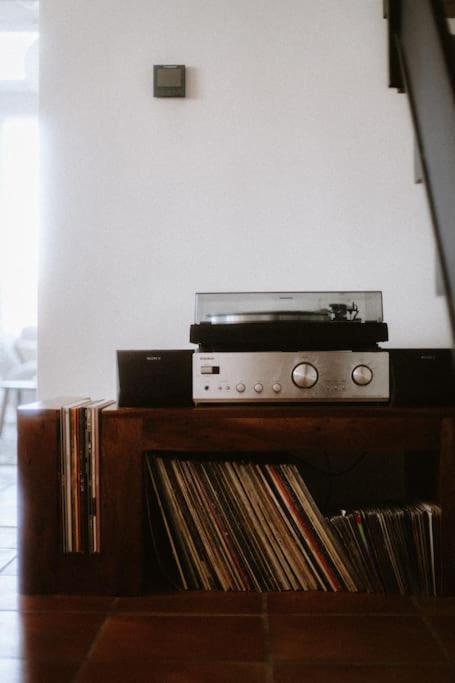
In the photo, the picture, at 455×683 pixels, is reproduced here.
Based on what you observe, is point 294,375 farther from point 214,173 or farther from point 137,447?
point 214,173

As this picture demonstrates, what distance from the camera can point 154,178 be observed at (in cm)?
185

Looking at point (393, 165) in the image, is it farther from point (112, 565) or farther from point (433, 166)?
point (112, 565)

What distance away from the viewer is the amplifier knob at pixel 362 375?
4.55ft

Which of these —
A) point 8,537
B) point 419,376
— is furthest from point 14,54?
point 419,376

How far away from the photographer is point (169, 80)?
1820 mm

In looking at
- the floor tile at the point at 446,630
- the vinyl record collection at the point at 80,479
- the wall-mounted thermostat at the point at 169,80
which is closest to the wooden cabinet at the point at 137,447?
the vinyl record collection at the point at 80,479

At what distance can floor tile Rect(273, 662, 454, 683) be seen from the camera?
1.02 m

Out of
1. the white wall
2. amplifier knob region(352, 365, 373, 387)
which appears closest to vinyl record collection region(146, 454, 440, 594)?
amplifier knob region(352, 365, 373, 387)

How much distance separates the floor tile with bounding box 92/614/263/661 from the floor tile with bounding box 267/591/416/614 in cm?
10

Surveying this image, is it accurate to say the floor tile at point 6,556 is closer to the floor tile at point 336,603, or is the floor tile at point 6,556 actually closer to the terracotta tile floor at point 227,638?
the terracotta tile floor at point 227,638

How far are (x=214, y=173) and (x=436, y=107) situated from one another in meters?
1.04

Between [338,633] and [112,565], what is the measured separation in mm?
480

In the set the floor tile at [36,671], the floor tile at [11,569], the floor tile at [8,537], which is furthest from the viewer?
the floor tile at [8,537]

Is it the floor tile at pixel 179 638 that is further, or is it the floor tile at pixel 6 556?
the floor tile at pixel 6 556
